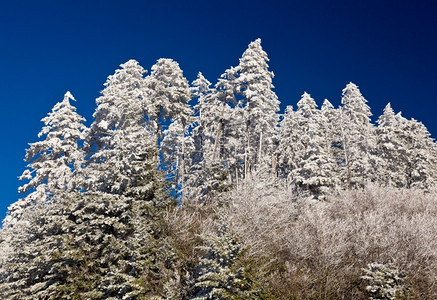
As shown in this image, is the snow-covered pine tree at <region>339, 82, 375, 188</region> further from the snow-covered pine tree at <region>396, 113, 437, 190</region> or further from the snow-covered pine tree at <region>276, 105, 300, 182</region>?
the snow-covered pine tree at <region>276, 105, 300, 182</region>

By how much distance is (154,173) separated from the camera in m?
16.3

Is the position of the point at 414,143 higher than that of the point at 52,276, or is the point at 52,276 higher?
Answer: the point at 414,143

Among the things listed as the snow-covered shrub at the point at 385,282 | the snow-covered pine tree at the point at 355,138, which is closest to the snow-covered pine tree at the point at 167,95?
the snow-covered shrub at the point at 385,282

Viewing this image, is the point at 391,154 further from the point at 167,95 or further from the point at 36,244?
the point at 36,244

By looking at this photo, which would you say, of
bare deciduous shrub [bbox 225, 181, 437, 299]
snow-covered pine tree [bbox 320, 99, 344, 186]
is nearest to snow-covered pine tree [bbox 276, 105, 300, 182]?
snow-covered pine tree [bbox 320, 99, 344, 186]

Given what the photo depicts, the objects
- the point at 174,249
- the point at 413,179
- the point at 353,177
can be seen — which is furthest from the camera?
the point at 353,177

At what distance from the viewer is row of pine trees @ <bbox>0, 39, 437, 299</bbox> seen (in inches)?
515

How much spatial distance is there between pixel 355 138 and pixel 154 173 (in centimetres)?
3019

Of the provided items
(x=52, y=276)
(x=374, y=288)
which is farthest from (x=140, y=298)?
(x=374, y=288)

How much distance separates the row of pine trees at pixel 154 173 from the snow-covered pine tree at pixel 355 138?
0.17m

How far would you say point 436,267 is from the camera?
1227 cm

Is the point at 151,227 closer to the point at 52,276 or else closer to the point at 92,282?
the point at 92,282

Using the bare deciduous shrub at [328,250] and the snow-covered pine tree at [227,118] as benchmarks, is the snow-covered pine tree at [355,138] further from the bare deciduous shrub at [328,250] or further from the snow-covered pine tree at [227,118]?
the bare deciduous shrub at [328,250]

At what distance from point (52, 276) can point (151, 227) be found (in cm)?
502
